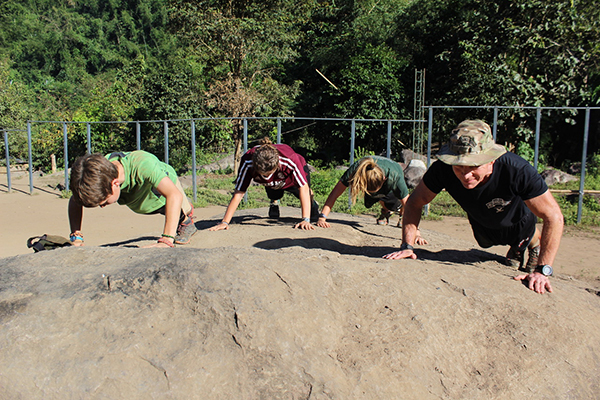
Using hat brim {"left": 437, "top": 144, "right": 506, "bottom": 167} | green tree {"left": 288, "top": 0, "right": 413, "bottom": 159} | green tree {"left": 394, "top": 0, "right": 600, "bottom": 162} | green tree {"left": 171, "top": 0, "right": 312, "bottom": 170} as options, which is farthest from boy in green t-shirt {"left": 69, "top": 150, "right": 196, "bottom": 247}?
green tree {"left": 288, "top": 0, "right": 413, "bottom": 159}

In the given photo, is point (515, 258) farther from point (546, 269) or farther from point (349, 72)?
point (349, 72)

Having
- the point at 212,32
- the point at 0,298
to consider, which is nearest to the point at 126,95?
the point at 212,32

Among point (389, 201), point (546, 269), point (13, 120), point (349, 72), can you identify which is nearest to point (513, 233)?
point (546, 269)

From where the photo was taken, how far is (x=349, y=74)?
17172 millimetres

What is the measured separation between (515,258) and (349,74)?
1421cm

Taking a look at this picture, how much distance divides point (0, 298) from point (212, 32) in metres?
15.4

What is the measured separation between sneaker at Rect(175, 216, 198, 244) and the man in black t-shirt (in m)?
1.66

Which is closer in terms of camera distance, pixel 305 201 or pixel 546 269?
pixel 546 269

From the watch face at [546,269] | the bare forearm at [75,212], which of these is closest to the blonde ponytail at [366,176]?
the watch face at [546,269]

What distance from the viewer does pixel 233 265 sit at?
2438 millimetres

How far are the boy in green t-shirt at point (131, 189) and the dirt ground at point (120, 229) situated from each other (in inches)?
15.6

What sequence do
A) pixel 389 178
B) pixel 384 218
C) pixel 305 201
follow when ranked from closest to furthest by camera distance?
pixel 305 201, pixel 389 178, pixel 384 218

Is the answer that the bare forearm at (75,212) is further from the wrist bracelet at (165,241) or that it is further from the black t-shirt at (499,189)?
the black t-shirt at (499,189)

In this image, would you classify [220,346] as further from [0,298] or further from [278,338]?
[0,298]
